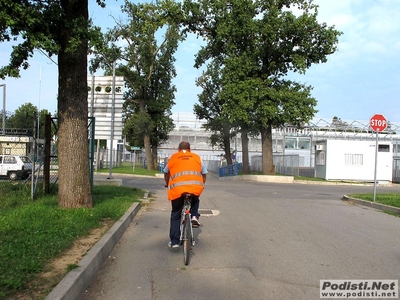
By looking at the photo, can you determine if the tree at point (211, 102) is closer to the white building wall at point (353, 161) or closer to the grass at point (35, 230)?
the white building wall at point (353, 161)

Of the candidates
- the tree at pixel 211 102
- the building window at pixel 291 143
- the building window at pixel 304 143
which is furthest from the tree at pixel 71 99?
the building window at pixel 304 143

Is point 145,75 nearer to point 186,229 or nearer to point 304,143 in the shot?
point 304,143

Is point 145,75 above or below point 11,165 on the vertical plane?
above

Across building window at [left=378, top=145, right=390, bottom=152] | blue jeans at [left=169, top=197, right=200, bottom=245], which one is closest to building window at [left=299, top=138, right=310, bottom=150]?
building window at [left=378, top=145, right=390, bottom=152]

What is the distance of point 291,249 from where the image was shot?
7008 millimetres

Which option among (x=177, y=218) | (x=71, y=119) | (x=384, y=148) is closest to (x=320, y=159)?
(x=384, y=148)

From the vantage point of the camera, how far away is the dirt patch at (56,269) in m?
4.14

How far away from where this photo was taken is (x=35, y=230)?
6641 mm

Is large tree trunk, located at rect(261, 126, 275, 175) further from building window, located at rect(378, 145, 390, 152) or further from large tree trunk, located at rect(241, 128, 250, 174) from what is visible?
building window, located at rect(378, 145, 390, 152)

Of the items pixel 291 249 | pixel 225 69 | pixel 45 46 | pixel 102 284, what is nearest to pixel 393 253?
pixel 291 249

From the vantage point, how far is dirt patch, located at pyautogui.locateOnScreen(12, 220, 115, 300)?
4.14 metres

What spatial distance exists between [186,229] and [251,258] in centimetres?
119

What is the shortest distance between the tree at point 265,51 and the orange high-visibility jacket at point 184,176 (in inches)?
864

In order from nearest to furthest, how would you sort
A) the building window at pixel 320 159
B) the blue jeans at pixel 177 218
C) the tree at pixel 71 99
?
1. the blue jeans at pixel 177 218
2. the tree at pixel 71 99
3. the building window at pixel 320 159
